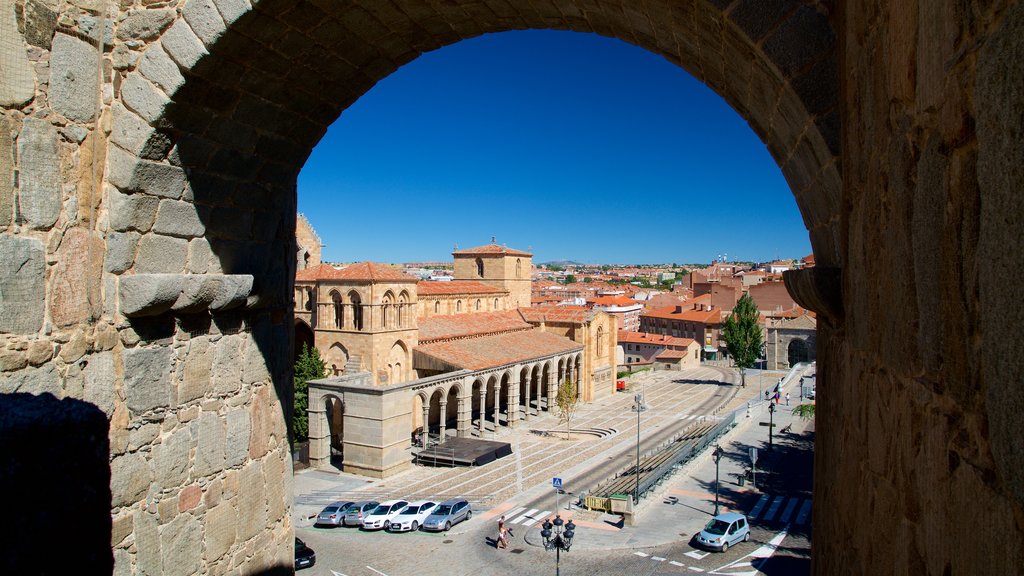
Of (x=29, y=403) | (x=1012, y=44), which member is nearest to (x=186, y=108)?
(x=29, y=403)

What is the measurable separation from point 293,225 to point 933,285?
397 cm

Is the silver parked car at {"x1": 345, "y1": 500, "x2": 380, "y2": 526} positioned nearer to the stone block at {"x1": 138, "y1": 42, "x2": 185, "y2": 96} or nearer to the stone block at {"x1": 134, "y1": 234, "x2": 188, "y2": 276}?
the stone block at {"x1": 134, "y1": 234, "x2": 188, "y2": 276}

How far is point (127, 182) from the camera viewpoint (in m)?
3.23

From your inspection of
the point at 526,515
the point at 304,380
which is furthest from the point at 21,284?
the point at 304,380

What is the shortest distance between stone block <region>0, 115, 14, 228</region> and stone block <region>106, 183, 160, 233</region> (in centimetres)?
44

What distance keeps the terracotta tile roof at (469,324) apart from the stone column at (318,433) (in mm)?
6623

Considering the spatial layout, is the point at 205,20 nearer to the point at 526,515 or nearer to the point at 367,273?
the point at 526,515

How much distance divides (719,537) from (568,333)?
85.0ft

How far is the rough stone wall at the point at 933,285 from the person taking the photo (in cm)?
91

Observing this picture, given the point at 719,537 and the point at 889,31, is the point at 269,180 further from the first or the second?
the point at 719,537

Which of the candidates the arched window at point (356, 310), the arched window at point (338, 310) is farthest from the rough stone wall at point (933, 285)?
the arched window at point (338, 310)

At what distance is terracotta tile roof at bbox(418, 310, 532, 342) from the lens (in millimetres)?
33344

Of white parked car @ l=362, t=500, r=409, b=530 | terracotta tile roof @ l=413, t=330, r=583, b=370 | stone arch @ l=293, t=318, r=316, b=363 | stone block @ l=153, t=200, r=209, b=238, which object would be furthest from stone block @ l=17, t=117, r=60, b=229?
stone arch @ l=293, t=318, r=316, b=363

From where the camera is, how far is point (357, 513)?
19703mm
